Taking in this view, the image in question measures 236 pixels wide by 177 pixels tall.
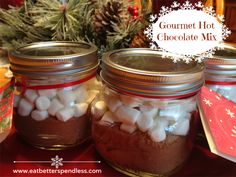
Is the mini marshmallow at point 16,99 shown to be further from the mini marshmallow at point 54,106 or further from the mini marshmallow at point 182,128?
the mini marshmallow at point 182,128

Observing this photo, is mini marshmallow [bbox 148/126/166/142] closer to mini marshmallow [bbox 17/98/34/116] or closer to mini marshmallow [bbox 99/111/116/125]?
mini marshmallow [bbox 99/111/116/125]

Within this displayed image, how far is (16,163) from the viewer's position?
35 cm

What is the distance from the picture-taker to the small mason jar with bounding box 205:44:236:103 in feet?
1.14

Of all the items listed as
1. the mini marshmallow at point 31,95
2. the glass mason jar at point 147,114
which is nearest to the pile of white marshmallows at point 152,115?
the glass mason jar at point 147,114

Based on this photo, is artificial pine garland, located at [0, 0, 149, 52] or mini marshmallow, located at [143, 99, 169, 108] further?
artificial pine garland, located at [0, 0, 149, 52]

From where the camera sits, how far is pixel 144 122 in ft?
0.98

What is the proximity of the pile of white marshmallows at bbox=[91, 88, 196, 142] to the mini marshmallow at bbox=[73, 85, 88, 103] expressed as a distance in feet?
Answer: 0.22

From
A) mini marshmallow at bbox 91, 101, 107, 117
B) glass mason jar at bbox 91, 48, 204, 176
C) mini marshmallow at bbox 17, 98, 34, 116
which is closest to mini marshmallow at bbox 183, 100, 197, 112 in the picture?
glass mason jar at bbox 91, 48, 204, 176

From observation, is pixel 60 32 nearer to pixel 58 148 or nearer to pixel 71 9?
pixel 71 9

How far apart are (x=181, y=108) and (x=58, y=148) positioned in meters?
0.19

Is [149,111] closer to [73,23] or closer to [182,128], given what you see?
[182,128]

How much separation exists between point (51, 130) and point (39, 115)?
Result: 3 cm

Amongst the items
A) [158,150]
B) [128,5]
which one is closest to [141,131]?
[158,150]

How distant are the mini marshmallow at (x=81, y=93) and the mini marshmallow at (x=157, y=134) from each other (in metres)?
0.12
